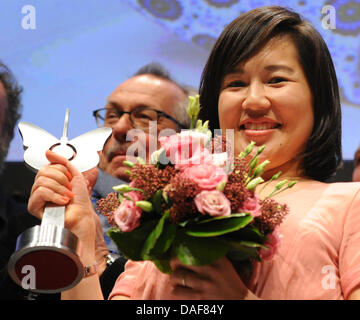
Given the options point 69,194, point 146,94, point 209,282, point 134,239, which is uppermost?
point 146,94

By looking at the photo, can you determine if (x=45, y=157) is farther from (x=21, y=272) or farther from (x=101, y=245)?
(x=101, y=245)

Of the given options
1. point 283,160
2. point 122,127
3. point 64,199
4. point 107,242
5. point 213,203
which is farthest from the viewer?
point 122,127

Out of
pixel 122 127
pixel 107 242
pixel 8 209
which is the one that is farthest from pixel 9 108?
pixel 107 242

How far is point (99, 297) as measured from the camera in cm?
158

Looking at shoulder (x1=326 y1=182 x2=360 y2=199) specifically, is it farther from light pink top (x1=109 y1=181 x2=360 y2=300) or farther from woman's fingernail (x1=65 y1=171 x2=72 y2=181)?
woman's fingernail (x1=65 y1=171 x2=72 y2=181)

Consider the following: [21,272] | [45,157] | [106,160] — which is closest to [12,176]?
[106,160]

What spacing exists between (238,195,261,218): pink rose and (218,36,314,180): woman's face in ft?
1.20

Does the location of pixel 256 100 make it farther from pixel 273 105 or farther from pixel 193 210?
pixel 193 210

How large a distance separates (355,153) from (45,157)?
154 cm

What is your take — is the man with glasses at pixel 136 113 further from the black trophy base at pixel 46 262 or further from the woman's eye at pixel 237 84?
the black trophy base at pixel 46 262

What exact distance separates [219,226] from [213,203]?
0.17 ft

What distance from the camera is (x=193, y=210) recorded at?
3.88ft

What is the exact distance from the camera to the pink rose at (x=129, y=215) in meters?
1.21

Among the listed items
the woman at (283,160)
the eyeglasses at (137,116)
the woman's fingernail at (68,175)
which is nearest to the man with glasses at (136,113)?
the eyeglasses at (137,116)
